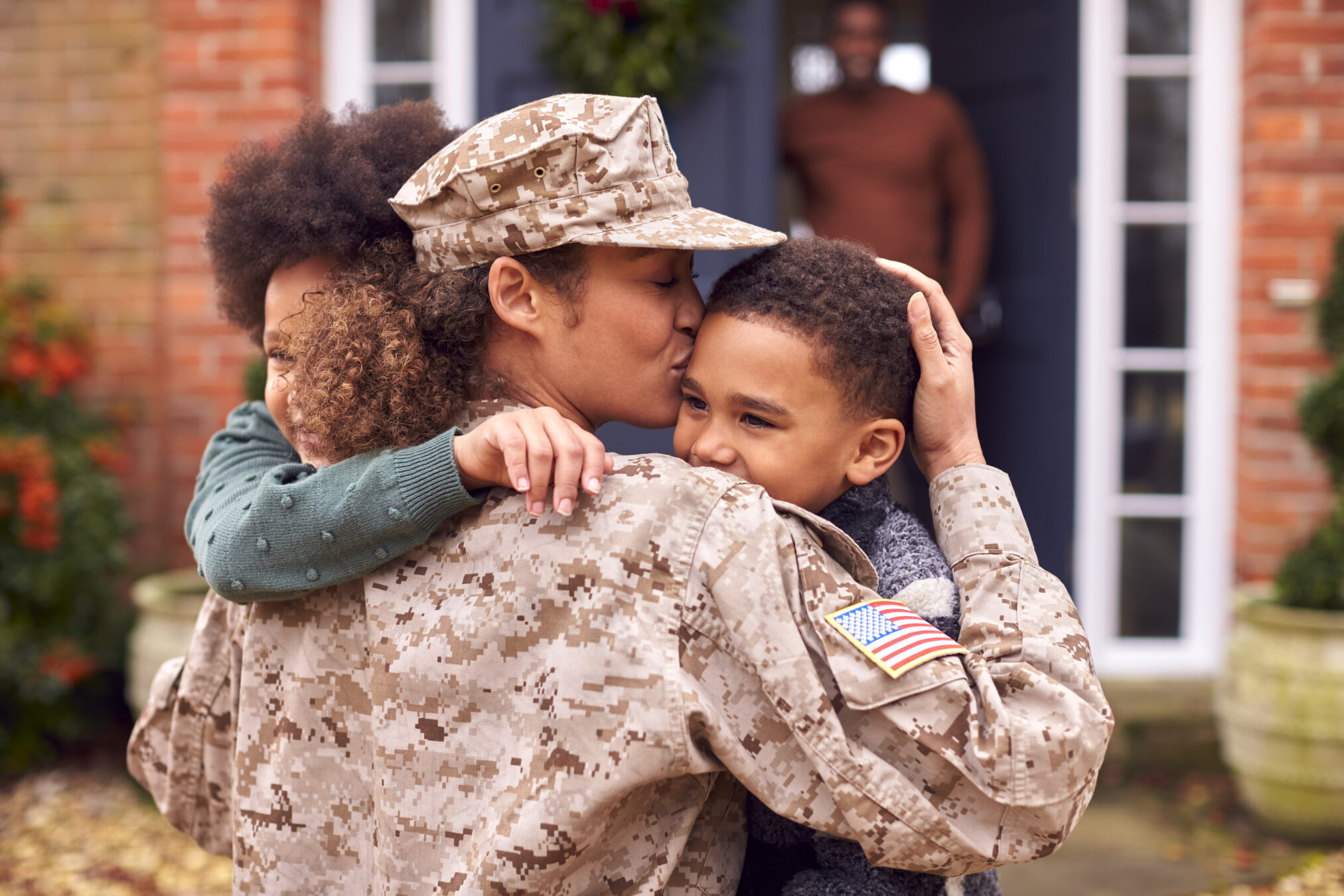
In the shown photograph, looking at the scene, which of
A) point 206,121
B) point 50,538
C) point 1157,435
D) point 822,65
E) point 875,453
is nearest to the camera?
point 875,453

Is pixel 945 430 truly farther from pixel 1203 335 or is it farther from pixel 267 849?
pixel 1203 335

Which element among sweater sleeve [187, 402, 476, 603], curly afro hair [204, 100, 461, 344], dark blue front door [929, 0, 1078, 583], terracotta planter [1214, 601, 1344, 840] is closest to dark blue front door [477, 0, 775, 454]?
dark blue front door [929, 0, 1078, 583]

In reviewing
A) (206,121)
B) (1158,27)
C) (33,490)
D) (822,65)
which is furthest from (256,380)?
(822,65)

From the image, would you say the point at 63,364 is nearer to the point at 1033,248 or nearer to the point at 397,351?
the point at 397,351

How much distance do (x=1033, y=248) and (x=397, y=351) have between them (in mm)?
3652

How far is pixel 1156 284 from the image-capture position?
4117 millimetres

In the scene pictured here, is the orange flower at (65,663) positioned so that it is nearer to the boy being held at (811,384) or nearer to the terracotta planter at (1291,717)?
the boy being held at (811,384)

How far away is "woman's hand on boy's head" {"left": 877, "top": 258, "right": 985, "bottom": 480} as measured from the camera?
4.38ft

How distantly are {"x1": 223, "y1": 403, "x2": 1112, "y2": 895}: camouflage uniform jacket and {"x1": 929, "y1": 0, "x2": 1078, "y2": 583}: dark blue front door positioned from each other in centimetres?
320

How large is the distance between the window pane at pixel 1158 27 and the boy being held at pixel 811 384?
3224 mm

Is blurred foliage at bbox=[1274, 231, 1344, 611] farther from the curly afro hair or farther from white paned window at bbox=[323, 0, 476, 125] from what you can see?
the curly afro hair

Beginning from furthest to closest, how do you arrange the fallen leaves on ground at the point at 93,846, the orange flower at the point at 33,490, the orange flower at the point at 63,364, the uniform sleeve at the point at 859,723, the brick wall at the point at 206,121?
the brick wall at the point at 206,121 < the orange flower at the point at 63,364 < the orange flower at the point at 33,490 < the fallen leaves on ground at the point at 93,846 < the uniform sleeve at the point at 859,723

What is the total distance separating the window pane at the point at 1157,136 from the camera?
4070 mm

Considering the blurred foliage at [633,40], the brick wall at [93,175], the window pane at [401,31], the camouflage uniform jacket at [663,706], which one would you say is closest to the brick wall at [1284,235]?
the blurred foliage at [633,40]
